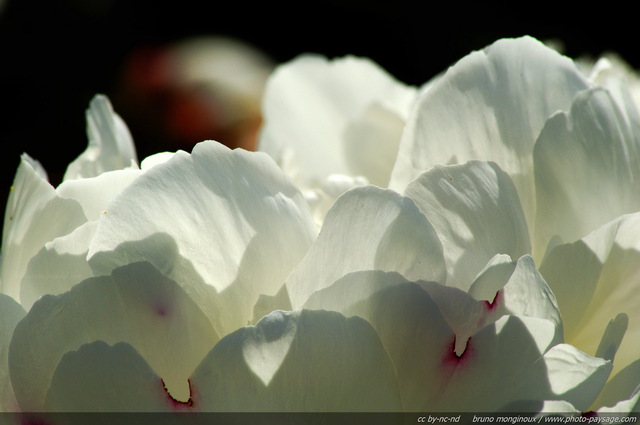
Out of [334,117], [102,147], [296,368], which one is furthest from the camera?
[334,117]

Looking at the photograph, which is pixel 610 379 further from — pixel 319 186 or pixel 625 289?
pixel 319 186

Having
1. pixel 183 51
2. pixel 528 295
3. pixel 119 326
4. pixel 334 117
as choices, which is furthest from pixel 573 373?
pixel 183 51

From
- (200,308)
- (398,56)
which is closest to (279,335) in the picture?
(200,308)

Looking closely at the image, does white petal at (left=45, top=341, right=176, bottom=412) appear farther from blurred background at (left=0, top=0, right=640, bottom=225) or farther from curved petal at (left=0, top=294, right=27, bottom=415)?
blurred background at (left=0, top=0, right=640, bottom=225)

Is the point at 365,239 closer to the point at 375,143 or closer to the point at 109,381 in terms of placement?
the point at 109,381

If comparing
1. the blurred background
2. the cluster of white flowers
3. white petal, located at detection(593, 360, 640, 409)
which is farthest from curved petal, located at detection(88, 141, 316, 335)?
the blurred background
